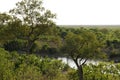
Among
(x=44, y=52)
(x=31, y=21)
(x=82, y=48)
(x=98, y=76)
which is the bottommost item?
(x=44, y=52)

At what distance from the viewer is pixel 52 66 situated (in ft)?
110

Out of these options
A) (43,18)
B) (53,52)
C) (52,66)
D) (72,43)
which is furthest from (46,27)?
(53,52)

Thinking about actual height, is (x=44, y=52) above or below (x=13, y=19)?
below

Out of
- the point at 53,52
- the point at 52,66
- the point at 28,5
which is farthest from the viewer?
the point at 53,52

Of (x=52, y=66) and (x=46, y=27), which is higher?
(x=46, y=27)

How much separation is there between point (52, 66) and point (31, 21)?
23.1 feet

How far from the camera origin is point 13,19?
2880 cm

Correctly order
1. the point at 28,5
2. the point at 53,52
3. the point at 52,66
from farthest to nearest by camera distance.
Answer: the point at 53,52 → the point at 52,66 → the point at 28,5

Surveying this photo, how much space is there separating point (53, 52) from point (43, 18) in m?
51.3

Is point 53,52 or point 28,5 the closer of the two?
point 28,5

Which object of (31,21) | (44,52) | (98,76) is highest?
(31,21)

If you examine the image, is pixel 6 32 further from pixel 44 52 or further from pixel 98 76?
pixel 44 52

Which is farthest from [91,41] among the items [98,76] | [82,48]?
[98,76]

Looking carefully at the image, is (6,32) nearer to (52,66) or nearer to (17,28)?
(17,28)
